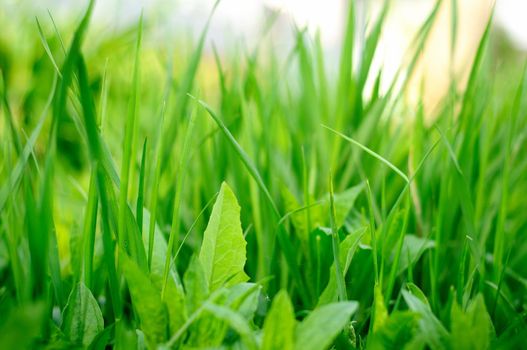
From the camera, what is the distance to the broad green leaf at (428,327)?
379 millimetres

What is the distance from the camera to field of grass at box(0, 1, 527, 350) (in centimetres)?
38

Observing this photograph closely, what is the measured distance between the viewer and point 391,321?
1.26 ft

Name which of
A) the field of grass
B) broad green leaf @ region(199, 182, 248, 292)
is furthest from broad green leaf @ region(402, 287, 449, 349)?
broad green leaf @ region(199, 182, 248, 292)

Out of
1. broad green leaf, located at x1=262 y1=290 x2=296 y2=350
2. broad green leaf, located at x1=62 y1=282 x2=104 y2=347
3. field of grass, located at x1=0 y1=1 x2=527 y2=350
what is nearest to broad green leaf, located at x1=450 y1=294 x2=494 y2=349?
field of grass, located at x1=0 y1=1 x2=527 y2=350

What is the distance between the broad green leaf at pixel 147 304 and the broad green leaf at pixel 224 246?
5cm

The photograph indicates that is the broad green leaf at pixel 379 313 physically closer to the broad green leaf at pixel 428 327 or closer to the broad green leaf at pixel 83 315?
the broad green leaf at pixel 428 327

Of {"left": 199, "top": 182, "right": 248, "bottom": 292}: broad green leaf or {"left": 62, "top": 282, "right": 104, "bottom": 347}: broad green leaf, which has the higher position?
{"left": 199, "top": 182, "right": 248, "bottom": 292}: broad green leaf

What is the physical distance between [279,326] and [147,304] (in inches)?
3.9

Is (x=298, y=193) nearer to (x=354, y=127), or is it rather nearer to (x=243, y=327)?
(x=354, y=127)

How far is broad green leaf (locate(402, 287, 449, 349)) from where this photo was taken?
0.38 metres

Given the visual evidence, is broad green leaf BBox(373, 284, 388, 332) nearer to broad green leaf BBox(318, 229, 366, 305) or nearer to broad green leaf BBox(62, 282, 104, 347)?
broad green leaf BBox(318, 229, 366, 305)

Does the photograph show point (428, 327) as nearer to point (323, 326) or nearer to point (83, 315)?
point (323, 326)

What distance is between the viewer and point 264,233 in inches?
22.9

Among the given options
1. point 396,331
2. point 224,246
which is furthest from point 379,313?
point 224,246
